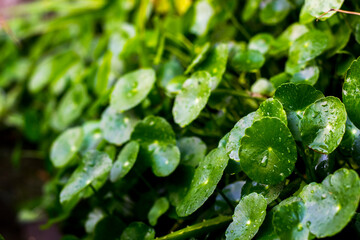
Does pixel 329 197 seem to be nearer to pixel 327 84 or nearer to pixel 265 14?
pixel 327 84

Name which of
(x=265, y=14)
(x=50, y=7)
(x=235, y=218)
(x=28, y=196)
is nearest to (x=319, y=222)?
(x=235, y=218)

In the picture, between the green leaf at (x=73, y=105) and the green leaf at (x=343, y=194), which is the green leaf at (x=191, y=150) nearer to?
the green leaf at (x=343, y=194)

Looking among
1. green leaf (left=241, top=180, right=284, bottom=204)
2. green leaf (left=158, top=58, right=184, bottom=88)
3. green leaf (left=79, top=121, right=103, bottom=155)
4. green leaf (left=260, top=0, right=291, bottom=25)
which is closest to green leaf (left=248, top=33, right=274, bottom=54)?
green leaf (left=260, top=0, right=291, bottom=25)

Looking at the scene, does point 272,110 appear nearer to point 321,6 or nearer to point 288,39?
point 321,6

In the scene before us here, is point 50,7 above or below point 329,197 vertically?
above

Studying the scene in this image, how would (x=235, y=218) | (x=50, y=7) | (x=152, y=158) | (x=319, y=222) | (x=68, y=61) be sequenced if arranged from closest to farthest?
1. (x=319, y=222)
2. (x=235, y=218)
3. (x=152, y=158)
4. (x=68, y=61)
5. (x=50, y=7)

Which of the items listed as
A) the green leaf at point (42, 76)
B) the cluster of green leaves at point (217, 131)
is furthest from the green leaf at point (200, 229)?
the green leaf at point (42, 76)

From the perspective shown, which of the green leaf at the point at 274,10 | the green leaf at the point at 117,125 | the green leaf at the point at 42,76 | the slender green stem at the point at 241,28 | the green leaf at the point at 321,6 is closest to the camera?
the green leaf at the point at 321,6

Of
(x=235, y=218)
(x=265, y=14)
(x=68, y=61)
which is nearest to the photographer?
(x=235, y=218)
